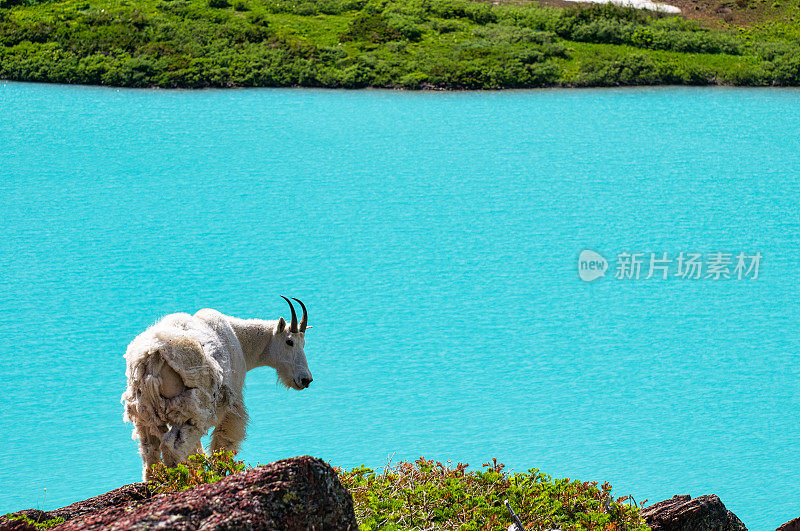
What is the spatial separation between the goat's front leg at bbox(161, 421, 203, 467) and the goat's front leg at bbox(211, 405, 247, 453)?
0.49m

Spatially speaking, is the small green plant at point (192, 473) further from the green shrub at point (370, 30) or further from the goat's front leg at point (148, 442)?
the green shrub at point (370, 30)

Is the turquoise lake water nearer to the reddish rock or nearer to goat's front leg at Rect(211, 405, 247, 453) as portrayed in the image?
goat's front leg at Rect(211, 405, 247, 453)

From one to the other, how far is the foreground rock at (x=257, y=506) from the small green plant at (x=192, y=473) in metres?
0.73

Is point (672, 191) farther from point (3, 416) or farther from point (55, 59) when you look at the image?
point (55, 59)

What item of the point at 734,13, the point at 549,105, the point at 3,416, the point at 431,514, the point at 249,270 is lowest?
the point at 3,416

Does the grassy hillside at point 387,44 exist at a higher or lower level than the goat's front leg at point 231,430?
higher

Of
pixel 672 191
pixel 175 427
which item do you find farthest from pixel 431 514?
pixel 672 191

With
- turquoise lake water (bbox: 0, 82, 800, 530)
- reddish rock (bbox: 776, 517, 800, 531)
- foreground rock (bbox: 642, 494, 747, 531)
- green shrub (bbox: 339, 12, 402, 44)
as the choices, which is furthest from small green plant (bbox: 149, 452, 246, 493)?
green shrub (bbox: 339, 12, 402, 44)

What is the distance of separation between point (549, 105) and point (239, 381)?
15.8 metres

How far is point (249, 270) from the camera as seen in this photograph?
492 inches

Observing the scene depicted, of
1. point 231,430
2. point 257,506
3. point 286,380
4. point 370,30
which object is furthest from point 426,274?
point 370,30

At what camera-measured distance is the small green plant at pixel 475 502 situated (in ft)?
14.9

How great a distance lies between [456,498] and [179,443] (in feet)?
5.84

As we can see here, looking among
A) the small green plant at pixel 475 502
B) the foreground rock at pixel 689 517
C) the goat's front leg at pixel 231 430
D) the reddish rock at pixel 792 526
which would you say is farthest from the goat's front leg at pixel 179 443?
the reddish rock at pixel 792 526
